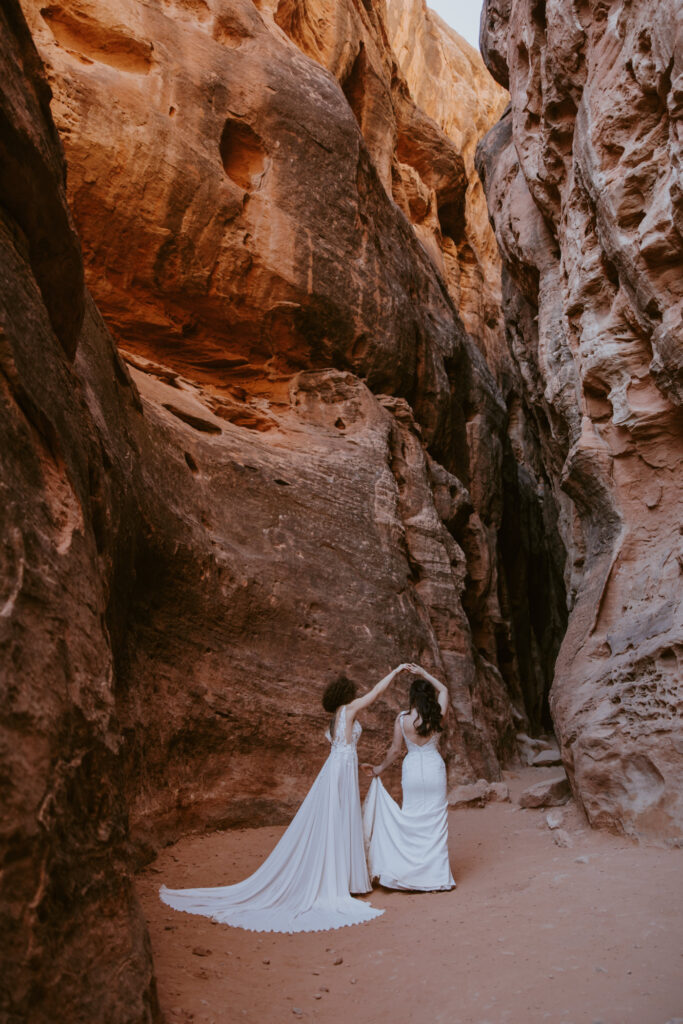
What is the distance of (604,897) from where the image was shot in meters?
4.61

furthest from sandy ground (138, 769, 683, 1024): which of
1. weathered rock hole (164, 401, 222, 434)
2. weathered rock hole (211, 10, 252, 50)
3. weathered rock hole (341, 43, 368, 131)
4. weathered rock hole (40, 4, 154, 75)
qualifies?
weathered rock hole (341, 43, 368, 131)

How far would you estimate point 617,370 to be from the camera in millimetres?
9539

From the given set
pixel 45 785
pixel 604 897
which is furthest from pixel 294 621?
pixel 45 785

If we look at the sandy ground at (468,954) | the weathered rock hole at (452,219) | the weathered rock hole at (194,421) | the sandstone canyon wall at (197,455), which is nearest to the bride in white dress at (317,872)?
the sandy ground at (468,954)

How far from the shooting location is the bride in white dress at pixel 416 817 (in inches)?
217

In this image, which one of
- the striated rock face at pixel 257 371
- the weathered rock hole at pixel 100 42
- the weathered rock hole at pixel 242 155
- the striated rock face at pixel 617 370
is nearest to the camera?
the striated rock face at pixel 617 370

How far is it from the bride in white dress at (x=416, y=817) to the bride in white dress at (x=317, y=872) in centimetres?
25

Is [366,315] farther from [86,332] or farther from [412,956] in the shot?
[412,956]

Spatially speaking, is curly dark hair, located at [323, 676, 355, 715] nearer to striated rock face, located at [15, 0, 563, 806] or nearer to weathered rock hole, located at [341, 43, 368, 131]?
striated rock face, located at [15, 0, 563, 806]

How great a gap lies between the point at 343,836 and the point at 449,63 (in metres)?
37.6

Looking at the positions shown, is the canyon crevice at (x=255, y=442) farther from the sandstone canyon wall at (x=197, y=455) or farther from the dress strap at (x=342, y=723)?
the dress strap at (x=342, y=723)

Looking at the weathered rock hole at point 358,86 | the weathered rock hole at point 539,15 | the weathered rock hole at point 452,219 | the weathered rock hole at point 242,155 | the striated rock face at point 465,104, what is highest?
the striated rock face at point 465,104

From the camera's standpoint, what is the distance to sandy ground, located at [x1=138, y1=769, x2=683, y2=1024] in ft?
10.5

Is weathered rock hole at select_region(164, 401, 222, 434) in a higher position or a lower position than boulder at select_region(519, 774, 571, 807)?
higher
